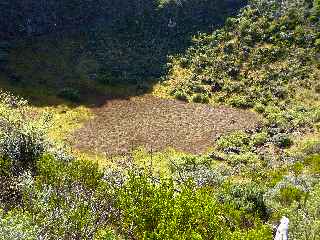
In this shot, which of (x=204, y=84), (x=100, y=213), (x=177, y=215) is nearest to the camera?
(x=177, y=215)

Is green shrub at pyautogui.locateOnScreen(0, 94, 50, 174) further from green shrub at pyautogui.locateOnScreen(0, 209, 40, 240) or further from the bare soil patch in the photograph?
the bare soil patch

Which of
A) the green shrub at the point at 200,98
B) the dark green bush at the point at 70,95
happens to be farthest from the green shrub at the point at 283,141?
the dark green bush at the point at 70,95

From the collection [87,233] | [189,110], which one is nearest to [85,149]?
[189,110]

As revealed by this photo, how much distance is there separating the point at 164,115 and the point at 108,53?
22015 millimetres

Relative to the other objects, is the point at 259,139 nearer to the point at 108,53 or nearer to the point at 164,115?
the point at 164,115

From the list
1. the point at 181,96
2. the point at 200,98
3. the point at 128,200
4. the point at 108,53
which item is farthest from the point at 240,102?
the point at 128,200

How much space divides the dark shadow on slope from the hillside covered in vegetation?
0.95 ft

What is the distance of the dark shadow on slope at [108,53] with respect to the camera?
96.0 m

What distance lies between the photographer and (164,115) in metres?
92.5

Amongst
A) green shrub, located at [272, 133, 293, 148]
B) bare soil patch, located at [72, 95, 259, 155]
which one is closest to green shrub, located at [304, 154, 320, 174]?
green shrub, located at [272, 133, 293, 148]

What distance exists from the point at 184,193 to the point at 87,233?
7427 millimetres

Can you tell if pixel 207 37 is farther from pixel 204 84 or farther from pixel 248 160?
pixel 248 160

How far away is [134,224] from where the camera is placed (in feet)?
130

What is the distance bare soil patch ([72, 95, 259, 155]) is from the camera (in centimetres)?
8419
